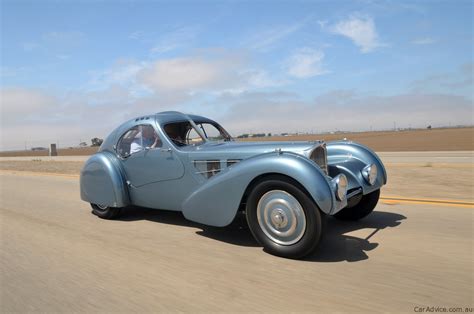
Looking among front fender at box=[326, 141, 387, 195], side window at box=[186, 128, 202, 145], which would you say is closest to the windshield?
side window at box=[186, 128, 202, 145]

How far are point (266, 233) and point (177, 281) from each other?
42.5 inches

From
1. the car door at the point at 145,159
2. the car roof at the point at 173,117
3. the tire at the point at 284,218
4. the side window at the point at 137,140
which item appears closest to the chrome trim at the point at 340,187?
the tire at the point at 284,218

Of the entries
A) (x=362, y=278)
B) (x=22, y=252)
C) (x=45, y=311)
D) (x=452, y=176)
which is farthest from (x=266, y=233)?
(x=452, y=176)

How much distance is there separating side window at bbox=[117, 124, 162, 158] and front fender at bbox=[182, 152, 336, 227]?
4.33 ft

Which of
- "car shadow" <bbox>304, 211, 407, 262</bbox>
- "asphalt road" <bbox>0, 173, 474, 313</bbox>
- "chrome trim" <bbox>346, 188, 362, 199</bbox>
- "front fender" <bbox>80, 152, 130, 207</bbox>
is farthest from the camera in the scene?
"front fender" <bbox>80, 152, 130, 207</bbox>

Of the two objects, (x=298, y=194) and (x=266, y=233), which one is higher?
(x=298, y=194)

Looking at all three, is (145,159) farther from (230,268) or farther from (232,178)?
(230,268)

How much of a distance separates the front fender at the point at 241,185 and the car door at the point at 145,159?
0.71m

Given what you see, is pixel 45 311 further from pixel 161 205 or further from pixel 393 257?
pixel 393 257

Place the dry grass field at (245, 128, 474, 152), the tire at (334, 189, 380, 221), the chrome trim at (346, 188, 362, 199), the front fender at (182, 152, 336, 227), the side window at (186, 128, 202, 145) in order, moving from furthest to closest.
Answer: the dry grass field at (245, 128, 474, 152), the side window at (186, 128, 202, 145), the tire at (334, 189, 380, 221), the chrome trim at (346, 188, 362, 199), the front fender at (182, 152, 336, 227)

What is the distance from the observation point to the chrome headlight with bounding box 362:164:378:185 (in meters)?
4.80

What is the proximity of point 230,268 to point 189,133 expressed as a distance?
2.57m

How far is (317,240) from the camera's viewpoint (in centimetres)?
355

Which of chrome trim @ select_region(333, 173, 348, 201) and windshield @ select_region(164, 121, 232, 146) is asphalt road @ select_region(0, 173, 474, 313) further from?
windshield @ select_region(164, 121, 232, 146)
